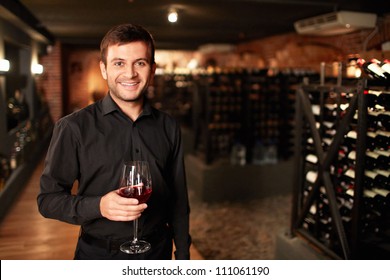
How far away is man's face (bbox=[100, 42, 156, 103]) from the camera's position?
142 centimetres

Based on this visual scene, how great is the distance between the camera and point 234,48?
9.24 metres

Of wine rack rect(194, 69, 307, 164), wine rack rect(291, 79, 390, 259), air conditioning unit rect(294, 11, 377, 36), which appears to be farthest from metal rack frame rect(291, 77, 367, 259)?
wine rack rect(194, 69, 307, 164)

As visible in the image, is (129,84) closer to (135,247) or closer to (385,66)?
(135,247)

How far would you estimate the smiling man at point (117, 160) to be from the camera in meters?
1.41

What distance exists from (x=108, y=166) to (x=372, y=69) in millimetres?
1508

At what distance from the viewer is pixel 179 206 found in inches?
67.0

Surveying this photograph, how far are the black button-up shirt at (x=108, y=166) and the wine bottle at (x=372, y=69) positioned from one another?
1.17 meters

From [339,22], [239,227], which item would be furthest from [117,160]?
[339,22]

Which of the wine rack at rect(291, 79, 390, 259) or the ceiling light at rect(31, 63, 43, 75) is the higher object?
the ceiling light at rect(31, 63, 43, 75)

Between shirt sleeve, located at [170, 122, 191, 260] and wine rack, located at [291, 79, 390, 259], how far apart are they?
1.16m

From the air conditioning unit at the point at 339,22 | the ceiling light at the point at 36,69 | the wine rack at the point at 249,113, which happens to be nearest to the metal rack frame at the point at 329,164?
the air conditioning unit at the point at 339,22

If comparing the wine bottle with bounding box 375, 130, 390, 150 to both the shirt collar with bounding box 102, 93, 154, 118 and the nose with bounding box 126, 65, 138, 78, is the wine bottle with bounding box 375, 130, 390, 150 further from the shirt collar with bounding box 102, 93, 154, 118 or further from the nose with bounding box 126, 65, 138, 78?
the nose with bounding box 126, 65, 138, 78
